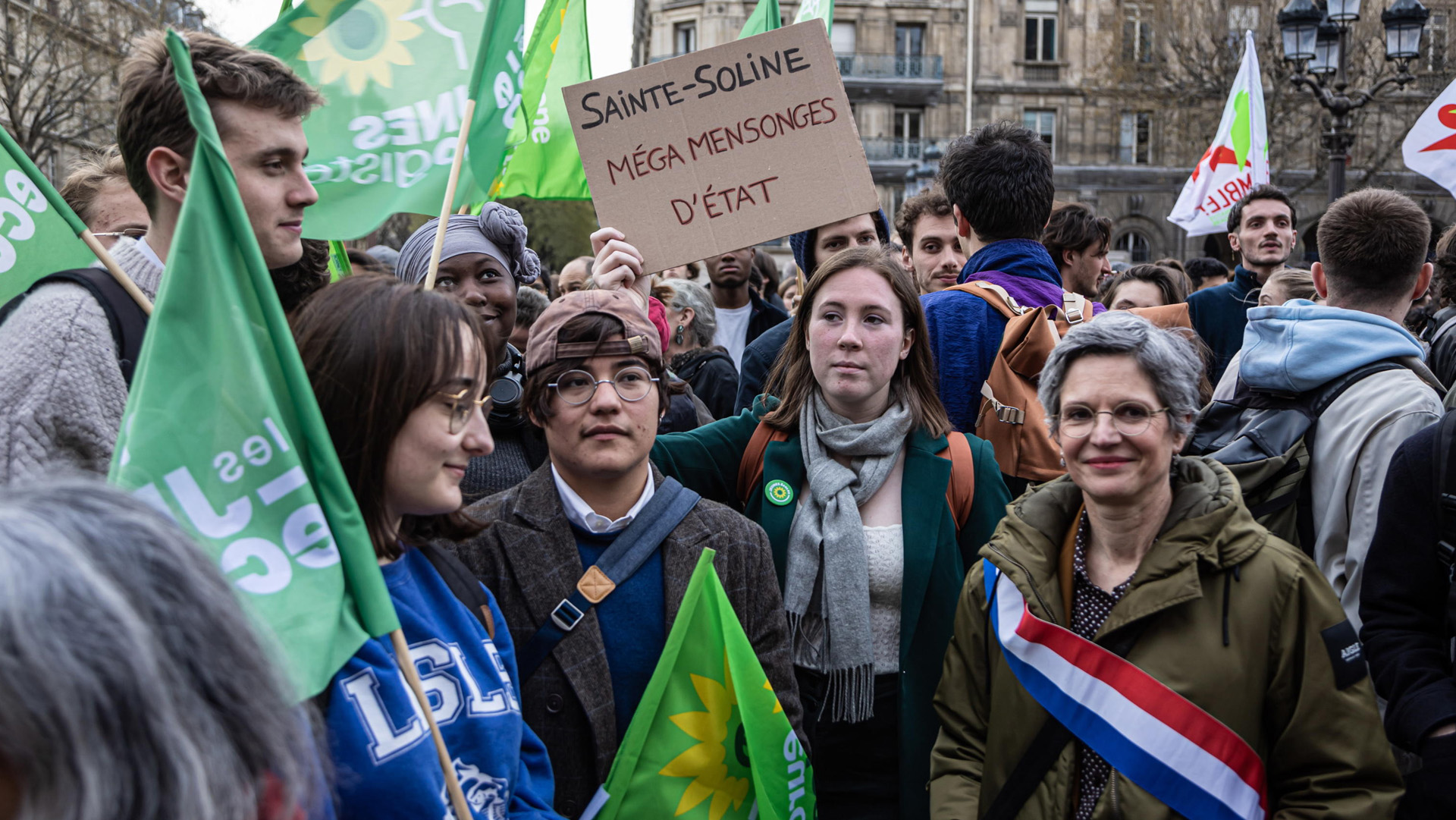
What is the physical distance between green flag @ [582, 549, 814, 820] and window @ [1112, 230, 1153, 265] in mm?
39772

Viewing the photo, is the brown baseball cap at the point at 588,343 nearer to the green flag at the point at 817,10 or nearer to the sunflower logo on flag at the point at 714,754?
the sunflower logo on flag at the point at 714,754

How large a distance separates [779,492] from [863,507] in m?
0.22

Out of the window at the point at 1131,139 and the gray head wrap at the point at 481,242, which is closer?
the gray head wrap at the point at 481,242

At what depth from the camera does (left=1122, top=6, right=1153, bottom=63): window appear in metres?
31.7

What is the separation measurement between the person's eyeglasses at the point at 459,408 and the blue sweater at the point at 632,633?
1.97ft

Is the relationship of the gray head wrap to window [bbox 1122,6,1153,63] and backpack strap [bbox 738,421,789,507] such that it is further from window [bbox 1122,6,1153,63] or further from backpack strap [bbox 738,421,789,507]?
window [bbox 1122,6,1153,63]

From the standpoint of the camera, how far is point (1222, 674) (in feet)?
7.86

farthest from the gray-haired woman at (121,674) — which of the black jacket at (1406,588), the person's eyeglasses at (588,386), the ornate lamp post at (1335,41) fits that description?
the ornate lamp post at (1335,41)

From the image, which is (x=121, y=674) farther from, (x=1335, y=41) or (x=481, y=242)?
(x=1335, y=41)

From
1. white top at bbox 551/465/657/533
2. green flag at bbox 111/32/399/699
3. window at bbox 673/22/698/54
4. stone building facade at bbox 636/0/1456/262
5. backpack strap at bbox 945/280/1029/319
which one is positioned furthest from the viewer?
window at bbox 673/22/698/54

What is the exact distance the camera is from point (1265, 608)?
2416 mm

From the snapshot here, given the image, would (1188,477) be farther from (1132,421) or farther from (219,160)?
(219,160)

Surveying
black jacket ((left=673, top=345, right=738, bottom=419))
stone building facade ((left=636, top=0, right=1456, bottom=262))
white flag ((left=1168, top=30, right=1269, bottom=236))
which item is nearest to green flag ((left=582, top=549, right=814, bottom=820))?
black jacket ((left=673, top=345, right=738, bottom=419))

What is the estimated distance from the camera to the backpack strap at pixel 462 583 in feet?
6.92
